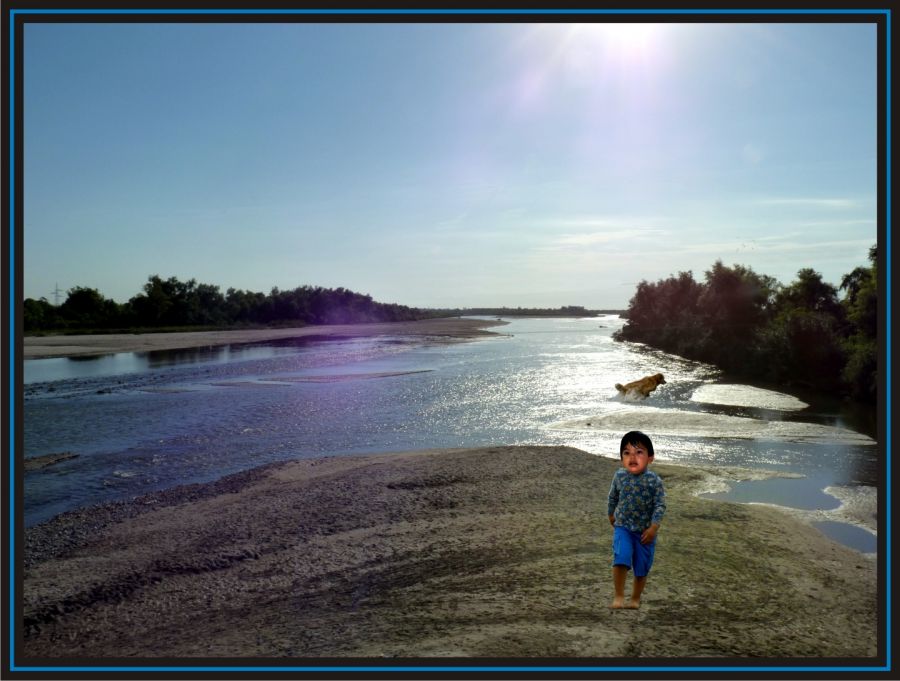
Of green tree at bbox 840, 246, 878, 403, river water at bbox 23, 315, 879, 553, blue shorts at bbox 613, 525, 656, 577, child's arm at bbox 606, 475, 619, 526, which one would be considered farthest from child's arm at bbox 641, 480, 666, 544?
green tree at bbox 840, 246, 878, 403

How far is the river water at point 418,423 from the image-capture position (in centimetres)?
1271

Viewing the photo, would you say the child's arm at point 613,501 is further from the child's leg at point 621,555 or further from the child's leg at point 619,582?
the child's leg at point 619,582

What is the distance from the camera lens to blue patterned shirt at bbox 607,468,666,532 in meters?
3.89

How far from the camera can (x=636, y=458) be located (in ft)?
12.7

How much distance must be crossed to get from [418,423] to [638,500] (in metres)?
16.4

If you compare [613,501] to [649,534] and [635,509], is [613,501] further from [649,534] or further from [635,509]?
[649,534]

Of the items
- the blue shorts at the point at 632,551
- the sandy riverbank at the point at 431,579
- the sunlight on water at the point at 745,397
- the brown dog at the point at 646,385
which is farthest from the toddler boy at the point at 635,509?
the sunlight on water at the point at 745,397

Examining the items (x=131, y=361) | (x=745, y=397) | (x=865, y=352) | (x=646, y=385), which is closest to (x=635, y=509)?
(x=646, y=385)

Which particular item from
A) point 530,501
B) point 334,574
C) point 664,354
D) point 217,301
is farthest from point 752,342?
point 217,301

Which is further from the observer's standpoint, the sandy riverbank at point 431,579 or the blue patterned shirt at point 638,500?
the sandy riverbank at point 431,579

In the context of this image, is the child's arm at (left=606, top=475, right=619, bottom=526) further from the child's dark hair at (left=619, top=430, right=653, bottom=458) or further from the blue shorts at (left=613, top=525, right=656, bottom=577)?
the child's dark hair at (left=619, top=430, right=653, bottom=458)

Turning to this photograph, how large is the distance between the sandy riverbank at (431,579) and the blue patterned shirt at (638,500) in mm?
1083

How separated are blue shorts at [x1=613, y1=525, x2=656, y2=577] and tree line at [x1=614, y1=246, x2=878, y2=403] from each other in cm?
2217
